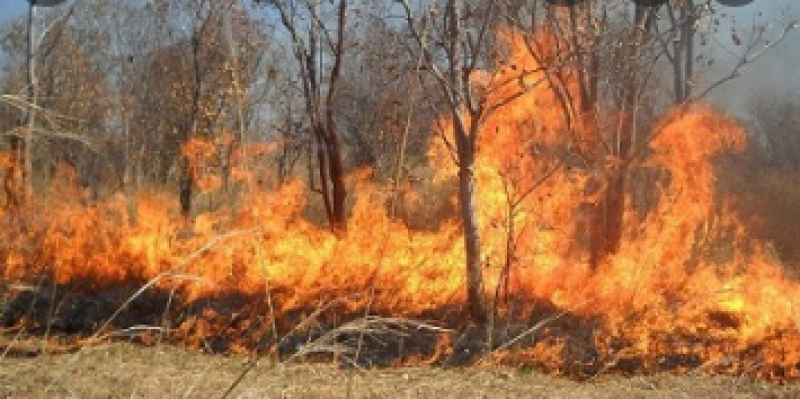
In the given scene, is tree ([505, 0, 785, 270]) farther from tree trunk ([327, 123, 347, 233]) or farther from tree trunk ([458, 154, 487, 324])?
tree trunk ([327, 123, 347, 233])

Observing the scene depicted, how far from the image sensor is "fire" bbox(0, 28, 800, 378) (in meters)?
13.0

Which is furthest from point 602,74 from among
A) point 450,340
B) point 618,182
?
point 450,340

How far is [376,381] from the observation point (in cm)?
1088

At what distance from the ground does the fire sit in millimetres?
805

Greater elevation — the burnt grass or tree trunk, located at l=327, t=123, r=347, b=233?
tree trunk, located at l=327, t=123, r=347, b=233

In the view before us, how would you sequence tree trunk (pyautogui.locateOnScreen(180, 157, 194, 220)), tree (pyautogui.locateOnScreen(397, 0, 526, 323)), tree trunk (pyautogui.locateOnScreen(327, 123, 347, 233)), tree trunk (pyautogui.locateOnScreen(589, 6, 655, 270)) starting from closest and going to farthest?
tree (pyautogui.locateOnScreen(397, 0, 526, 323))
tree trunk (pyautogui.locateOnScreen(589, 6, 655, 270))
tree trunk (pyautogui.locateOnScreen(327, 123, 347, 233))
tree trunk (pyautogui.locateOnScreen(180, 157, 194, 220))

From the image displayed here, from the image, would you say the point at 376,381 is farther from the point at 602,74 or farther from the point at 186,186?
the point at 186,186

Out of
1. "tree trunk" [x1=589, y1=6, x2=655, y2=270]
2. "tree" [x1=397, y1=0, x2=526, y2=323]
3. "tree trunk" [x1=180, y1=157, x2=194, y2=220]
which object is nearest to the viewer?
"tree" [x1=397, y1=0, x2=526, y2=323]

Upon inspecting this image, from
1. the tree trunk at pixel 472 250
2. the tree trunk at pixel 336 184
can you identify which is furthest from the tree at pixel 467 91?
the tree trunk at pixel 336 184

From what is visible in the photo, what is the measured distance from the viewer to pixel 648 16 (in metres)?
14.5

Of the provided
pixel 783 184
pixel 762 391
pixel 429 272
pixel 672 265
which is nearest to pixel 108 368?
pixel 429 272

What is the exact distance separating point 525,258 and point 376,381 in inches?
220

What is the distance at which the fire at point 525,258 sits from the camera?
12961 mm

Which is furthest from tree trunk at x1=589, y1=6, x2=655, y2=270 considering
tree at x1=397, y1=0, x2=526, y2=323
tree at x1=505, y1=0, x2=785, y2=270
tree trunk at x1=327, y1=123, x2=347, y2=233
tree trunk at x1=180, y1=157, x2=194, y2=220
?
tree trunk at x1=180, y1=157, x2=194, y2=220
